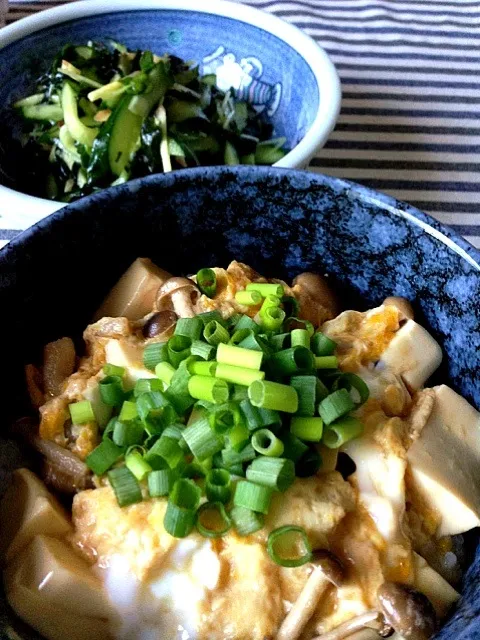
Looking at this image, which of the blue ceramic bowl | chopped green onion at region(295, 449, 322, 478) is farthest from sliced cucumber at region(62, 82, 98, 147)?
chopped green onion at region(295, 449, 322, 478)

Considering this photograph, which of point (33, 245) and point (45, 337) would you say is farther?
point (45, 337)

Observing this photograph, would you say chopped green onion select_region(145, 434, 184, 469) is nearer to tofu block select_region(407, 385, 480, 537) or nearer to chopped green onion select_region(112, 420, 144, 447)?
chopped green onion select_region(112, 420, 144, 447)

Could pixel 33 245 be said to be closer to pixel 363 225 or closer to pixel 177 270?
pixel 177 270

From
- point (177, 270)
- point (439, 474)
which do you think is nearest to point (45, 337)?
point (177, 270)

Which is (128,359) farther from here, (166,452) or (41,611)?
(41,611)

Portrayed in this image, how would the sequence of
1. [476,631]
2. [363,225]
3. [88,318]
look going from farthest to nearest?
[88,318]
[363,225]
[476,631]

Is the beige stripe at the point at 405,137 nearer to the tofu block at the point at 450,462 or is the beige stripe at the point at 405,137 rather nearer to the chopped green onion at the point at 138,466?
the tofu block at the point at 450,462
